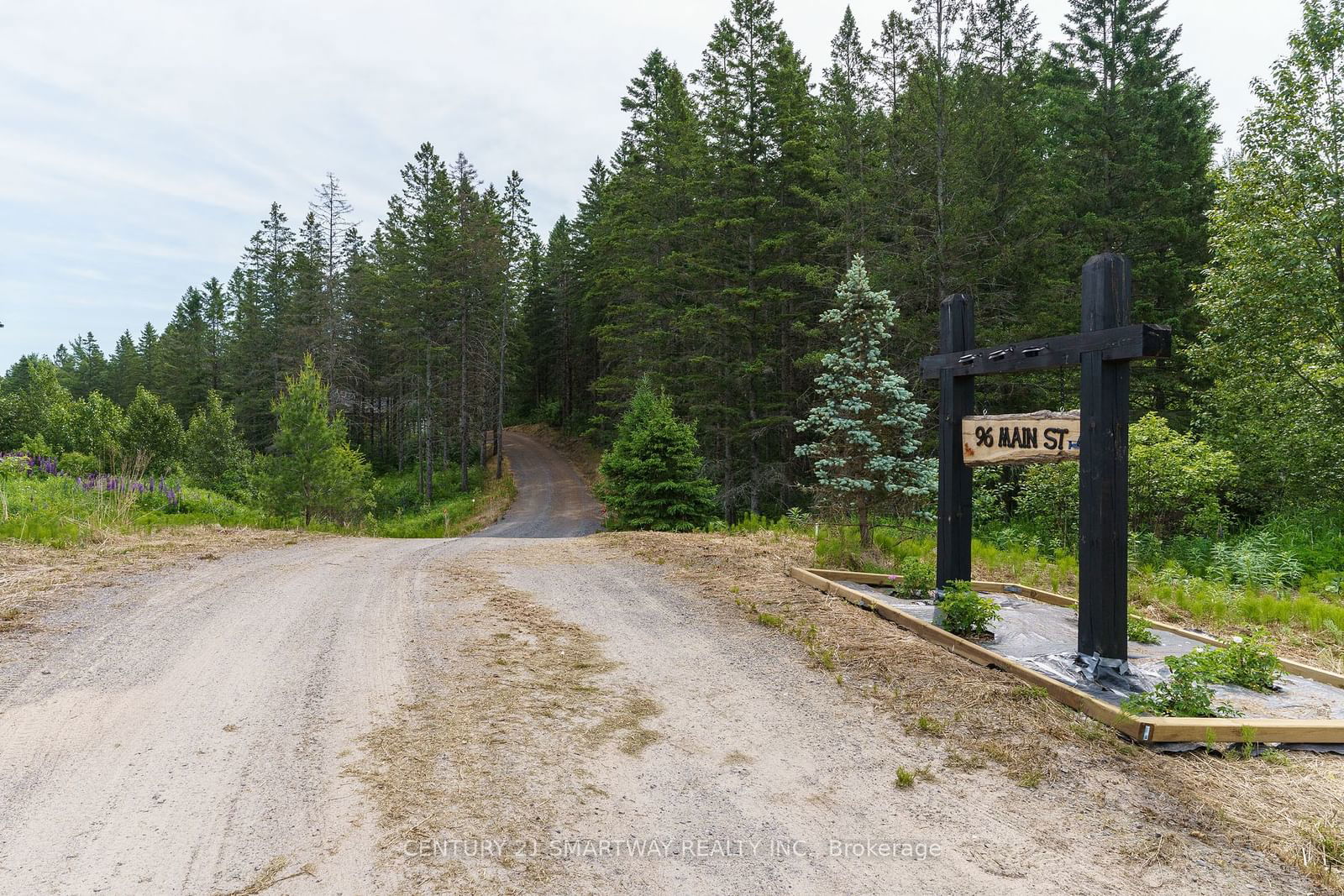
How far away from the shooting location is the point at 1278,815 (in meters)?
2.75

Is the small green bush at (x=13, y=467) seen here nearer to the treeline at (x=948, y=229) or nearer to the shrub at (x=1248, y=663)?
the treeline at (x=948, y=229)

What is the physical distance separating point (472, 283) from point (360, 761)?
30441mm

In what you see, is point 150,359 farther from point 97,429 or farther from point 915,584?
point 915,584

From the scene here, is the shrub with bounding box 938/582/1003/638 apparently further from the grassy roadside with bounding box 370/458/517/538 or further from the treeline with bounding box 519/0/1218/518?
the grassy roadside with bounding box 370/458/517/538

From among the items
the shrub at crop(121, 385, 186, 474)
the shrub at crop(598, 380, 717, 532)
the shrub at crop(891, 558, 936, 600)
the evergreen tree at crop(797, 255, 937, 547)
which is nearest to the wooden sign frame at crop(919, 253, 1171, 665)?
the shrub at crop(891, 558, 936, 600)

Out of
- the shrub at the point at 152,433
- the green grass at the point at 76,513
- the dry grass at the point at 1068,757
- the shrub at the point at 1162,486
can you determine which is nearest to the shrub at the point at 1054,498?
the shrub at the point at 1162,486

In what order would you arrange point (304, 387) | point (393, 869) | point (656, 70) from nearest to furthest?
point (393, 869) < point (304, 387) < point (656, 70)

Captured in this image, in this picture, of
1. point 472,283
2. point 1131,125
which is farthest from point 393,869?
point 472,283

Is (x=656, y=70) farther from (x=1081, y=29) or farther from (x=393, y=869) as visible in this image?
(x=393, y=869)

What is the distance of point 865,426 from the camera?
28.8ft

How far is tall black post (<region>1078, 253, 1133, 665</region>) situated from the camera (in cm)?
415

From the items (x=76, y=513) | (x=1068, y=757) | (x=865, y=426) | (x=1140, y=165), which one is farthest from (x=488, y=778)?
(x=1140, y=165)

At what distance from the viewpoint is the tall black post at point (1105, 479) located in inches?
163

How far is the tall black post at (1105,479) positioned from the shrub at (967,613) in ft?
2.75
